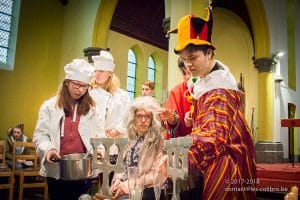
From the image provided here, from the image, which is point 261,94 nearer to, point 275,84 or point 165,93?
point 275,84

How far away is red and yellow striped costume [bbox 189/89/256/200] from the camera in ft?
4.48

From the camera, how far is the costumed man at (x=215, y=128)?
1.38 metres

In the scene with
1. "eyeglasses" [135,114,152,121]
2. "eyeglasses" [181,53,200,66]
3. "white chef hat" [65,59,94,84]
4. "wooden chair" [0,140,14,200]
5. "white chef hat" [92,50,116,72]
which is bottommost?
"wooden chair" [0,140,14,200]

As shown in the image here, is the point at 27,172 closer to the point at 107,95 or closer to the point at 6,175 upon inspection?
the point at 6,175

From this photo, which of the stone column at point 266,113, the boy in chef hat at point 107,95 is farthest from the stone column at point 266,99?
the boy in chef hat at point 107,95

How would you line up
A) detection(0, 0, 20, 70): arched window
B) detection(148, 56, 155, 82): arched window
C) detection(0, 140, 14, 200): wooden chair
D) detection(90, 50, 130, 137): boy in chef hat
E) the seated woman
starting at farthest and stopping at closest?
detection(148, 56, 155, 82): arched window → detection(0, 0, 20, 70): arched window → detection(0, 140, 14, 200): wooden chair → detection(90, 50, 130, 137): boy in chef hat → the seated woman

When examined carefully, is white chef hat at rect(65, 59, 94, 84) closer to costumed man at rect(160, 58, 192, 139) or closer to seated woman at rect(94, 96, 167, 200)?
seated woman at rect(94, 96, 167, 200)

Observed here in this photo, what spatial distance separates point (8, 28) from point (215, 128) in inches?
364

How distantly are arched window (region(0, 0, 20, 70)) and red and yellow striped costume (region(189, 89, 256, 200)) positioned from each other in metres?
8.68

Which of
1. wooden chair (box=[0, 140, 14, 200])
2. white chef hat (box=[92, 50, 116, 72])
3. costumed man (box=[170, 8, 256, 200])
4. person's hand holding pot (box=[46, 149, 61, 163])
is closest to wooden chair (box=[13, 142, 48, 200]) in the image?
wooden chair (box=[0, 140, 14, 200])

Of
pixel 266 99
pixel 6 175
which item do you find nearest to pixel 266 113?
pixel 266 99

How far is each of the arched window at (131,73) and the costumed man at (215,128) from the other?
37.9 ft

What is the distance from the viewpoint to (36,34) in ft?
31.6

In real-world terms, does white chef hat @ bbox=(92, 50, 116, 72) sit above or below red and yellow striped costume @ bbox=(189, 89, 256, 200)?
above
